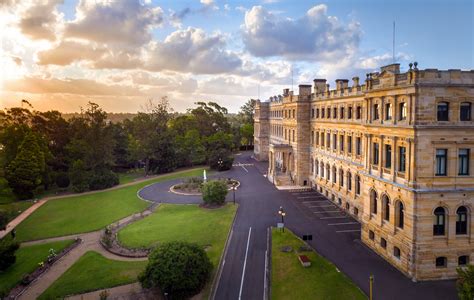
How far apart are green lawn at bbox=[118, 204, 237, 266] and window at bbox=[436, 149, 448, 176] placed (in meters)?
18.5

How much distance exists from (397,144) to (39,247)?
3468 cm

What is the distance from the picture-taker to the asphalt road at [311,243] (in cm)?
2417

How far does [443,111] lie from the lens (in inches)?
969

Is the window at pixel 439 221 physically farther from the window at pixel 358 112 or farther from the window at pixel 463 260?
the window at pixel 358 112

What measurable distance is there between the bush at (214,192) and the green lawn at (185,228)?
135 cm

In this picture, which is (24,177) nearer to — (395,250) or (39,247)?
(39,247)

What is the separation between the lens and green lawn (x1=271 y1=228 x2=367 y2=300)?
23531mm

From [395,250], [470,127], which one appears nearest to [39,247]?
[395,250]

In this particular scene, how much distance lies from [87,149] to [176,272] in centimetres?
4658

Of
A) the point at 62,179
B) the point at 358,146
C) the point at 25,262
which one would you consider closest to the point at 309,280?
the point at 358,146

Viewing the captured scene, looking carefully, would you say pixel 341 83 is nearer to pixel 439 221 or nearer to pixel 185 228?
pixel 439 221

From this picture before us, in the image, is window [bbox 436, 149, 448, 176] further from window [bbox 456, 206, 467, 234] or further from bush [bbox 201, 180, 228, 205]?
bush [bbox 201, 180, 228, 205]

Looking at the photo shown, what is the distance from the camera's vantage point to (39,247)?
34.9 m

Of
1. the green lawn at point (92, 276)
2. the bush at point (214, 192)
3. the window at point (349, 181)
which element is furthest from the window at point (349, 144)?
Answer: the green lawn at point (92, 276)
